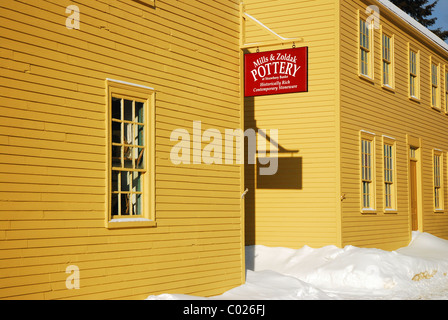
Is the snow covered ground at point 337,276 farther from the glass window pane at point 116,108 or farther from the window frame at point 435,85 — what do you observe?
the window frame at point 435,85

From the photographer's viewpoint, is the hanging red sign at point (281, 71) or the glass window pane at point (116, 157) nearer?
the glass window pane at point (116, 157)

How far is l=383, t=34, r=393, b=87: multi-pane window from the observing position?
1884cm

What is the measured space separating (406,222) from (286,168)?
565cm

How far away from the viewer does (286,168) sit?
16.2 meters

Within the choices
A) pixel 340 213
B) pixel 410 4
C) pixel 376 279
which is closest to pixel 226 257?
pixel 376 279

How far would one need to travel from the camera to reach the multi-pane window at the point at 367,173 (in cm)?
1703

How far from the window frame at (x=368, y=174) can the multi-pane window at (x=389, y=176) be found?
1.09m

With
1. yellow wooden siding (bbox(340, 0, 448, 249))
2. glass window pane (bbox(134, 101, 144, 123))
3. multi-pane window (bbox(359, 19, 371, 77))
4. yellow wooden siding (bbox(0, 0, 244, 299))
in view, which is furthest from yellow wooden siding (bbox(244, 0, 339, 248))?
glass window pane (bbox(134, 101, 144, 123))

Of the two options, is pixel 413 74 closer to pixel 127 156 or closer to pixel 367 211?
pixel 367 211

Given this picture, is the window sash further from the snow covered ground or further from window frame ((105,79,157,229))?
window frame ((105,79,157,229))

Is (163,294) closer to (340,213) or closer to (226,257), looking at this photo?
→ (226,257)

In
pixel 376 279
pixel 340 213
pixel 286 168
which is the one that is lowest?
pixel 376 279

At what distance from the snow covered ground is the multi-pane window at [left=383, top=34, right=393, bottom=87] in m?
5.86

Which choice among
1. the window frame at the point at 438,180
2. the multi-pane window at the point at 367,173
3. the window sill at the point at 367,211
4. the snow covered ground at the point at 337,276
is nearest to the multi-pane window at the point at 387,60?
the multi-pane window at the point at 367,173
